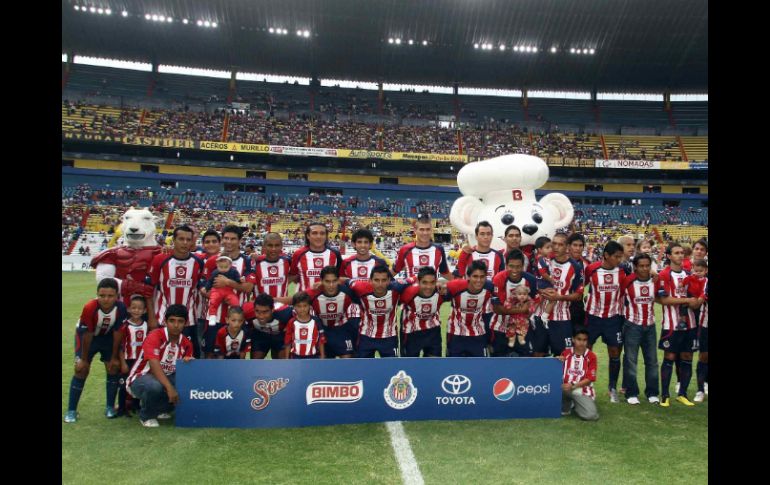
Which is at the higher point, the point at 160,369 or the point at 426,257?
the point at 426,257

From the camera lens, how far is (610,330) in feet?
18.7

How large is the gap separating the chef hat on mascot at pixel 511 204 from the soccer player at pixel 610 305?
322 centimetres

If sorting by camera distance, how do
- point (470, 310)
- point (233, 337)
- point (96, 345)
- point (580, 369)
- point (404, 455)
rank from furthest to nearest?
point (470, 310) → point (580, 369) → point (233, 337) → point (96, 345) → point (404, 455)

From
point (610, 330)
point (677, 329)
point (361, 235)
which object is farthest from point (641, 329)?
point (361, 235)

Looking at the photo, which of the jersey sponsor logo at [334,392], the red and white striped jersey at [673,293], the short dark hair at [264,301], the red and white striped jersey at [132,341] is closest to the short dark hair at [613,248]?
the red and white striped jersey at [673,293]

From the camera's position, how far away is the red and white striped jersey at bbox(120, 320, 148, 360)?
499cm

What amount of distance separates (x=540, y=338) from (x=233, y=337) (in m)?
3.59

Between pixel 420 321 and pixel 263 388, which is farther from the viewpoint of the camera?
pixel 420 321

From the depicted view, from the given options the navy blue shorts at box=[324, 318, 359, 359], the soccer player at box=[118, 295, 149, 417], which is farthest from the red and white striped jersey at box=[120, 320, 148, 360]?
the navy blue shorts at box=[324, 318, 359, 359]

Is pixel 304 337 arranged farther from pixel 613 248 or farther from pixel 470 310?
pixel 613 248

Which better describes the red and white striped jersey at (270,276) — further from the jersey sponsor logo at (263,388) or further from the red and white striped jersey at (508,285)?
the red and white striped jersey at (508,285)

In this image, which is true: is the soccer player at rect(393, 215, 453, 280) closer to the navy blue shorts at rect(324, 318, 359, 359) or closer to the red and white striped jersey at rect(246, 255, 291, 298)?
the navy blue shorts at rect(324, 318, 359, 359)

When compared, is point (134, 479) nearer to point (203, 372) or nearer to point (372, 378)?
point (203, 372)
